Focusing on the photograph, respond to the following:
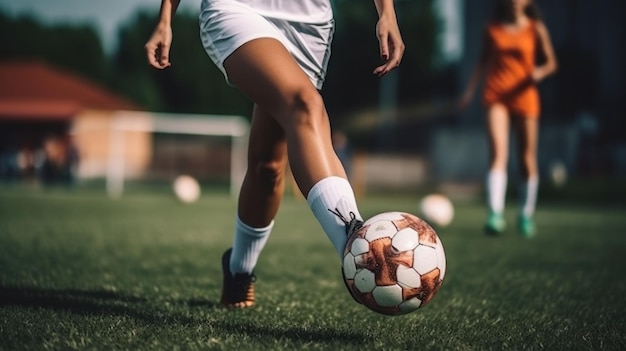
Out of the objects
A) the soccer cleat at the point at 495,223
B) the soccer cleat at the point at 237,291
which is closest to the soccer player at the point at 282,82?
the soccer cleat at the point at 237,291

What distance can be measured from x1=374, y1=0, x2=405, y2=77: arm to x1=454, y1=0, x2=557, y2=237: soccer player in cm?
420

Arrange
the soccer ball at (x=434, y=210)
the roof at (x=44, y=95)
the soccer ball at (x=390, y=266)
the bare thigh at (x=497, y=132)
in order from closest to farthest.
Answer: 1. the soccer ball at (x=390, y=266)
2. the bare thigh at (x=497, y=132)
3. the soccer ball at (x=434, y=210)
4. the roof at (x=44, y=95)

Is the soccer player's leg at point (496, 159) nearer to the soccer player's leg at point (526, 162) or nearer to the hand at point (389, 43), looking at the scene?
the soccer player's leg at point (526, 162)

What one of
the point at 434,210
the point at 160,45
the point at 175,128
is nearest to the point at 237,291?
the point at 160,45

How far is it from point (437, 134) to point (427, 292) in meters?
24.0

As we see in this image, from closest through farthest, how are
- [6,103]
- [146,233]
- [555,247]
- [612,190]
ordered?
1. [555,247]
2. [146,233]
3. [612,190]
4. [6,103]

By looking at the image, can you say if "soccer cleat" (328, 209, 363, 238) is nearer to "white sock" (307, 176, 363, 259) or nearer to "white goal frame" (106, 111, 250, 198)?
"white sock" (307, 176, 363, 259)

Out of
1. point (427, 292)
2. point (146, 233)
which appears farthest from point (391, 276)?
point (146, 233)

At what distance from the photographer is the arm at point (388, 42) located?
2.28 metres

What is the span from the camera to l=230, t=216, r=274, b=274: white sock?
9.70 ft

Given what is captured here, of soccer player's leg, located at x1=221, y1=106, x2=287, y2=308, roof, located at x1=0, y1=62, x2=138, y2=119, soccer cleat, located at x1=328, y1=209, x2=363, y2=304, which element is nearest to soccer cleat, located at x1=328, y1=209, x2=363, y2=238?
soccer cleat, located at x1=328, y1=209, x2=363, y2=304

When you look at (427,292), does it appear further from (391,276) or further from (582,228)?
(582,228)

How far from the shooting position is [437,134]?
2578 centimetres

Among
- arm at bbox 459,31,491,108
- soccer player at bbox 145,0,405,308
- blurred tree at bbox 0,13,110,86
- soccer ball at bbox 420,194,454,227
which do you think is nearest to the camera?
soccer player at bbox 145,0,405,308
